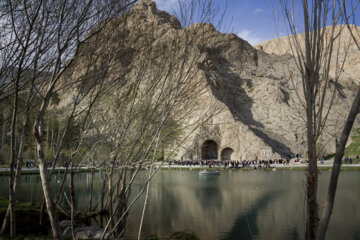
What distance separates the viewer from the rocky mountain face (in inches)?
273

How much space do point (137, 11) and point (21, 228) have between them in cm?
781

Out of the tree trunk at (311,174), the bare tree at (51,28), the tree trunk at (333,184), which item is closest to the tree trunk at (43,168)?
the bare tree at (51,28)

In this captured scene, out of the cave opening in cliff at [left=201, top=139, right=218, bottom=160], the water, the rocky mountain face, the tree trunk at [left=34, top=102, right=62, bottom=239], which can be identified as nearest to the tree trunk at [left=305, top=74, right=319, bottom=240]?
the rocky mountain face

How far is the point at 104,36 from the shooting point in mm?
6457

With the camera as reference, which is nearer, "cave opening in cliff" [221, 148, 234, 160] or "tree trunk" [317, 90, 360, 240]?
"tree trunk" [317, 90, 360, 240]

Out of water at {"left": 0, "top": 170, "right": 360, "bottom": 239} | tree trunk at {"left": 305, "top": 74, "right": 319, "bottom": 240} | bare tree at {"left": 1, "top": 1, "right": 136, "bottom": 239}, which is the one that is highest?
bare tree at {"left": 1, "top": 1, "right": 136, "bottom": 239}

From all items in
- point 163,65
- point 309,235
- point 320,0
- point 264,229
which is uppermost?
point 163,65

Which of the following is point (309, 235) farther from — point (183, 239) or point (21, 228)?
point (21, 228)

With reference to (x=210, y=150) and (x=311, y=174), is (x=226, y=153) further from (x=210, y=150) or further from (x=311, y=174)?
(x=311, y=174)

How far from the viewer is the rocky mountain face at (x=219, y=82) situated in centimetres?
692

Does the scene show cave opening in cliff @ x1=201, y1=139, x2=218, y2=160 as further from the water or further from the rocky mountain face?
the water

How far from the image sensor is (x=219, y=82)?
9375 millimetres

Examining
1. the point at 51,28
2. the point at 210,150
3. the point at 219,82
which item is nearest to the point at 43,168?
the point at 51,28

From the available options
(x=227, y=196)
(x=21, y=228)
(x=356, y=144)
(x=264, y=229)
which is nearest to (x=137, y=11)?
(x=21, y=228)
